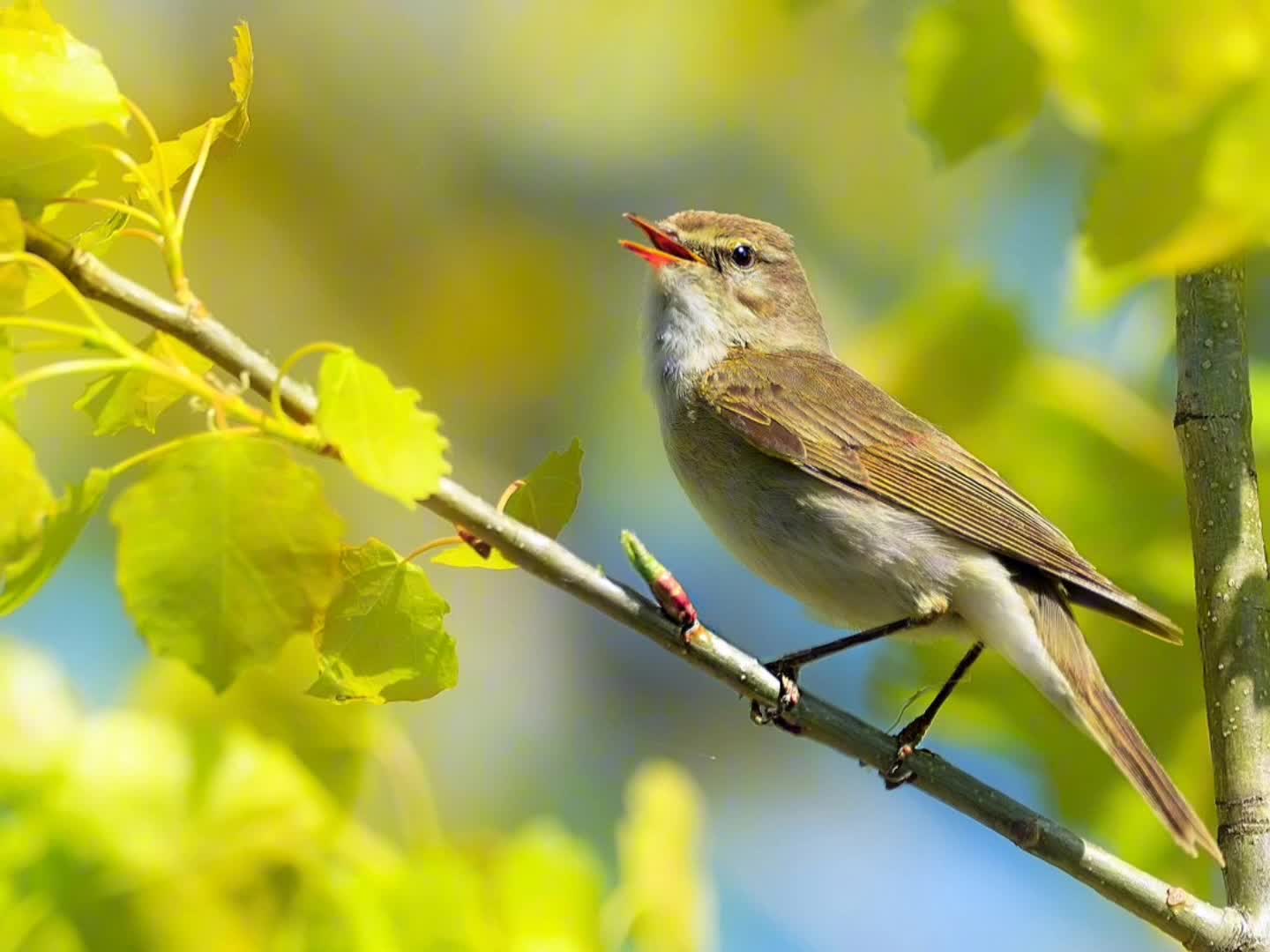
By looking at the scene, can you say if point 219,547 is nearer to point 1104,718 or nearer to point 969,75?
point 969,75

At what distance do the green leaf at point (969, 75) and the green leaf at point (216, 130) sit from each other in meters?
0.59

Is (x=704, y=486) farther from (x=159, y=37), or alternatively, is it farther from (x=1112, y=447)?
(x=159, y=37)

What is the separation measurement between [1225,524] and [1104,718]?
0.37 m

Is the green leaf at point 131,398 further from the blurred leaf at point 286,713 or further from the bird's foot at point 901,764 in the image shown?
the bird's foot at point 901,764

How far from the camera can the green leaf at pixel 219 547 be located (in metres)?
1.01

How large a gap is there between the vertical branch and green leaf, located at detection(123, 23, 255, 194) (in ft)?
3.79

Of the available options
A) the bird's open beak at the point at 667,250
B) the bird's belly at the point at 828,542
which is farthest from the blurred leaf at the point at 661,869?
the bird's open beak at the point at 667,250

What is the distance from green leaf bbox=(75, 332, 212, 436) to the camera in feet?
4.19

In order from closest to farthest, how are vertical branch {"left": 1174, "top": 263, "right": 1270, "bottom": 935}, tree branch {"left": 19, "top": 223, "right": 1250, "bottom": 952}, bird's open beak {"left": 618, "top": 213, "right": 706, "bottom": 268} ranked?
1. tree branch {"left": 19, "top": 223, "right": 1250, "bottom": 952}
2. vertical branch {"left": 1174, "top": 263, "right": 1270, "bottom": 935}
3. bird's open beak {"left": 618, "top": 213, "right": 706, "bottom": 268}

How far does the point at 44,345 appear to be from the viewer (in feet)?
3.48

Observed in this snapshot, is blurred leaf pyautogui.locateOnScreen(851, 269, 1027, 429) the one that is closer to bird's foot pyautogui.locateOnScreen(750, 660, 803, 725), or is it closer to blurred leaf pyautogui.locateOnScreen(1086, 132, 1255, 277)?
bird's foot pyautogui.locateOnScreen(750, 660, 803, 725)

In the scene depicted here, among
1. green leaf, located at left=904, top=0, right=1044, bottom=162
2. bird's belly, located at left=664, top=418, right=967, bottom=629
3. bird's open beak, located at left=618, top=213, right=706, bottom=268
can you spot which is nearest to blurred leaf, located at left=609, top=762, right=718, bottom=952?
green leaf, located at left=904, top=0, right=1044, bottom=162

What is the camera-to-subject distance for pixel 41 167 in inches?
42.9

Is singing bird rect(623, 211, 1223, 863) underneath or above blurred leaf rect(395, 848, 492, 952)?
above
